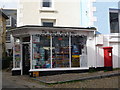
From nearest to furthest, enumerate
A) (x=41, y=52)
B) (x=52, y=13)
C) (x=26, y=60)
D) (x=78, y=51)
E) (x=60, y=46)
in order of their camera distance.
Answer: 1. (x=41, y=52)
2. (x=60, y=46)
3. (x=78, y=51)
4. (x=26, y=60)
5. (x=52, y=13)

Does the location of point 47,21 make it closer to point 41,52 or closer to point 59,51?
point 59,51

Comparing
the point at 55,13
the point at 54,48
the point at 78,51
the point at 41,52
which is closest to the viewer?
the point at 41,52

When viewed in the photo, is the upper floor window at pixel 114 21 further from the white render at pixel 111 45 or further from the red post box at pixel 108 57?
the red post box at pixel 108 57

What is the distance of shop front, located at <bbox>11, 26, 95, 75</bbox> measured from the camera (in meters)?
12.7

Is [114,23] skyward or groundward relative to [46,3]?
groundward

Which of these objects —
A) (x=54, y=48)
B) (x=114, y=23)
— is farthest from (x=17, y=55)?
(x=114, y=23)

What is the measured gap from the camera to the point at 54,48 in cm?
1316

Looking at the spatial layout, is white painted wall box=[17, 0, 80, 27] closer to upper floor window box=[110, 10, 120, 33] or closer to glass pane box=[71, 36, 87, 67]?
upper floor window box=[110, 10, 120, 33]

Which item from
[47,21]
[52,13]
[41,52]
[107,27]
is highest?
[52,13]

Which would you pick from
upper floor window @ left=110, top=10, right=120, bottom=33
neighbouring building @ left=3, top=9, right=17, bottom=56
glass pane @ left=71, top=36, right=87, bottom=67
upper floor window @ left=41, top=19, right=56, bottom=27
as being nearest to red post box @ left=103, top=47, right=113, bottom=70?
glass pane @ left=71, top=36, right=87, bottom=67

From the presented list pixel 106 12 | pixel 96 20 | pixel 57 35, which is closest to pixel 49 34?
pixel 57 35

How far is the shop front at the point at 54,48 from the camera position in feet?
41.7

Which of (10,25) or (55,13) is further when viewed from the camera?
(10,25)

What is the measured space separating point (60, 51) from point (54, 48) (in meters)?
0.46
